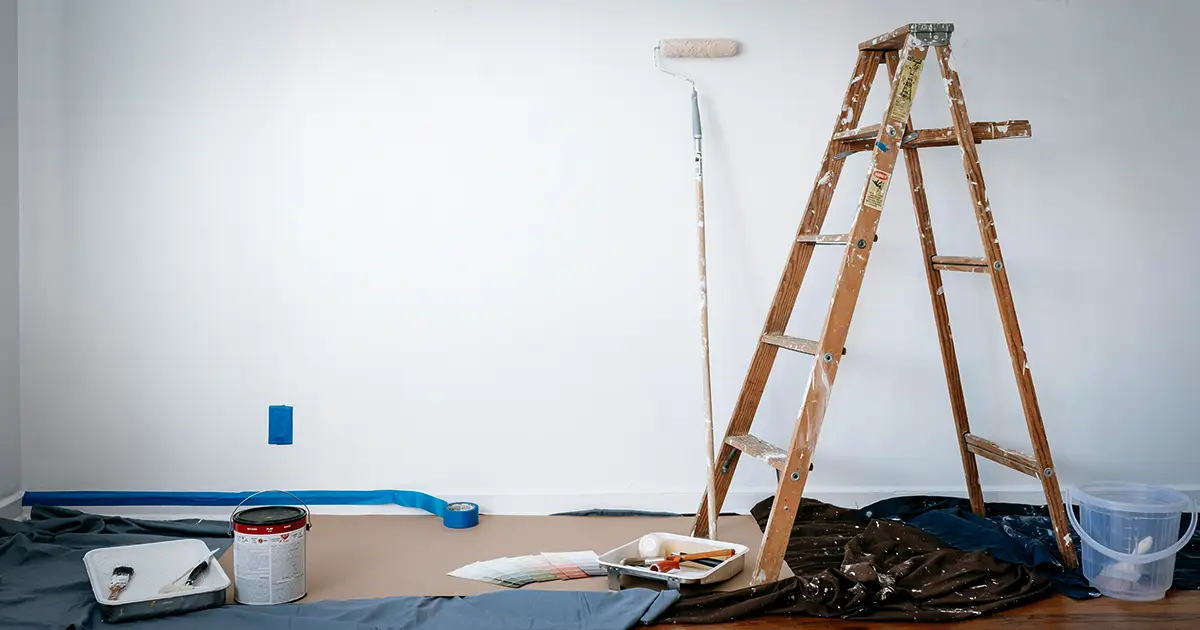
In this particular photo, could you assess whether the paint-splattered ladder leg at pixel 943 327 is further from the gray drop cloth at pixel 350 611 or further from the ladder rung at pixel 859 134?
the gray drop cloth at pixel 350 611

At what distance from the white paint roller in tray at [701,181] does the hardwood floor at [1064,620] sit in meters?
0.52

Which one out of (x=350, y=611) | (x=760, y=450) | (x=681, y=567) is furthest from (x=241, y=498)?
(x=760, y=450)

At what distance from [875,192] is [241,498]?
2306mm

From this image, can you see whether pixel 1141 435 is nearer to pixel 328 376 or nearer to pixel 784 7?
pixel 784 7

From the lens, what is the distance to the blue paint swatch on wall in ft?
10.3

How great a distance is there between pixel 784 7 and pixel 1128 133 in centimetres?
130

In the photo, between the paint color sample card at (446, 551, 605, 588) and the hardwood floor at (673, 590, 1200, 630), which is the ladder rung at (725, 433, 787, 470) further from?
the paint color sample card at (446, 551, 605, 588)

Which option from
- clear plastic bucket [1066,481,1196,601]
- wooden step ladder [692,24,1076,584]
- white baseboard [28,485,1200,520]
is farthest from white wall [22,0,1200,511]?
clear plastic bucket [1066,481,1196,601]

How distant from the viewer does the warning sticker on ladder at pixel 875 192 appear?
93.7 inches

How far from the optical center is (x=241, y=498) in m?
3.11

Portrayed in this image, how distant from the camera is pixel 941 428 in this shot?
3.18 metres

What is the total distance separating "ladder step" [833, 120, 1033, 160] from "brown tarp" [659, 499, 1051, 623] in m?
1.15

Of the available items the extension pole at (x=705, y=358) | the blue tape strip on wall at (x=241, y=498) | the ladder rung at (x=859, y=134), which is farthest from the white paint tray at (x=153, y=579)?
the ladder rung at (x=859, y=134)

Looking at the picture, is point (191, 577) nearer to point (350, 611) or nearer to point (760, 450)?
point (350, 611)
